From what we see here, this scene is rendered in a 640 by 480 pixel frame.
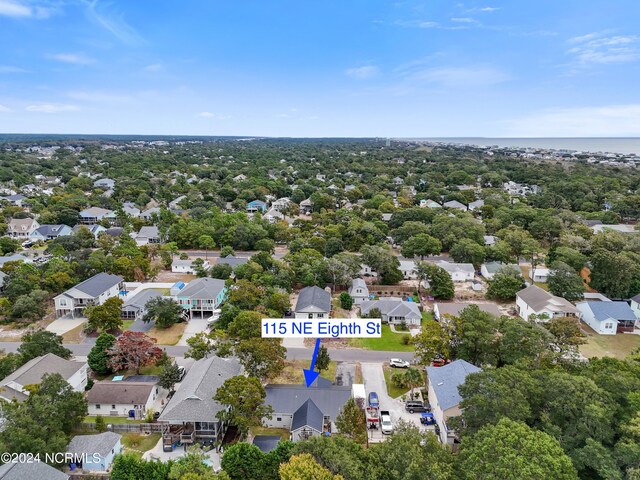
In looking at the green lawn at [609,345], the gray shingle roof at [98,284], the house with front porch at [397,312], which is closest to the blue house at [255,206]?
the gray shingle roof at [98,284]

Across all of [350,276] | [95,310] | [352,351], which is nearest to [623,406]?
[352,351]

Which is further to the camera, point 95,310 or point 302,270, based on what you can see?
point 302,270

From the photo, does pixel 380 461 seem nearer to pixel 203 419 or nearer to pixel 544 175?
pixel 203 419

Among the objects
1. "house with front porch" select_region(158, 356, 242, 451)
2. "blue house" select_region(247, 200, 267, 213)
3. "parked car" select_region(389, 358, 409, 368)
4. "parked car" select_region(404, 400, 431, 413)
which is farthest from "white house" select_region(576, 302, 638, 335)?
"blue house" select_region(247, 200, 267, 213)

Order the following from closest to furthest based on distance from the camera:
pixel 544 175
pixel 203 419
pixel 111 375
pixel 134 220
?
1. pixel 203 419
2. pixel 111 375
3. pixel 134 220
4. pixel 544 175

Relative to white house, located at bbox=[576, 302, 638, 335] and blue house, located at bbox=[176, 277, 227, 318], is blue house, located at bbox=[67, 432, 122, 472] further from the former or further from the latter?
white house, located at bbox=[576, 302, 638, 335]

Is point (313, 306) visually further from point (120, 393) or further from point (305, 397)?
point (120, 393)

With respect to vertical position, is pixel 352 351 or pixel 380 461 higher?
pixel 380 461
